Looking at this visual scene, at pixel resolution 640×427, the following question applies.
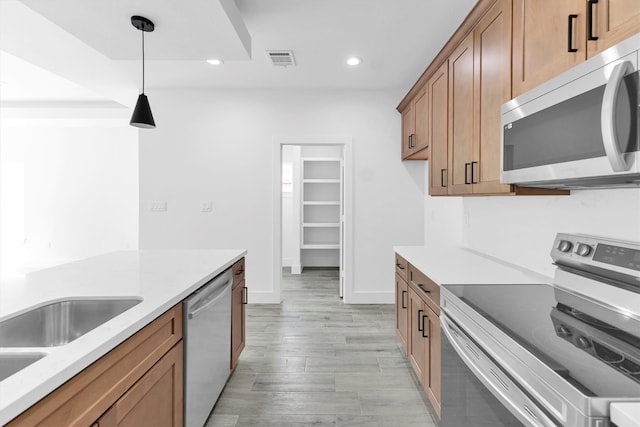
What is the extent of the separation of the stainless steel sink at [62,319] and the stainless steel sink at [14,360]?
0.32 m

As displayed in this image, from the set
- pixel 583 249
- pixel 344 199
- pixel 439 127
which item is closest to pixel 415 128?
pixel 439 127

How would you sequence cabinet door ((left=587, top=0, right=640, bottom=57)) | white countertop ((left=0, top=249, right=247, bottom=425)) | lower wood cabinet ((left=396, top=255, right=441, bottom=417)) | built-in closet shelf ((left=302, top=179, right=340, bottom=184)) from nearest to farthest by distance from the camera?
white countertop ((left=0, top=249, right=247, bottom=425)) < cabinet door ((left=587, top=0, right=640, bottom=57)) < lower wood cabinet ((left=396, top=255, right=441, bottom=417)) < built-in closet shelf ((left=302, top=179, right=340, bottom=184))

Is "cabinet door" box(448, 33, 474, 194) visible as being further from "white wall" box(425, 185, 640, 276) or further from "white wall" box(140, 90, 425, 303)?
"white wall" box(140, 90, 425, 303)

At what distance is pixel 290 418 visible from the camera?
2.10 meters

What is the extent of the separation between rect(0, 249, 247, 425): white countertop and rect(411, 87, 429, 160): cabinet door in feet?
6.44

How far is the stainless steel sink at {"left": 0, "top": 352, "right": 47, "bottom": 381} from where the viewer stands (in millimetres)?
982

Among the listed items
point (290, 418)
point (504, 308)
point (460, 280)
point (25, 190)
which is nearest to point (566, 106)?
point (504, 308)

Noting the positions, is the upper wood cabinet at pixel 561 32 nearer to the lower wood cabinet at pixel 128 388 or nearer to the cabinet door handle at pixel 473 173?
the cabinet door handle at pixel 473 173

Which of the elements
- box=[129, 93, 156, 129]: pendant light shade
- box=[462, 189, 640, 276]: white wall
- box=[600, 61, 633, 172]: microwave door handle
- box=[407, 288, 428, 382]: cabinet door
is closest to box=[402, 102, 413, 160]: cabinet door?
box=[462, 189, 640, 276]: white wall

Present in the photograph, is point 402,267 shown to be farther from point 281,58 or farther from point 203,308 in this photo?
point 281,58

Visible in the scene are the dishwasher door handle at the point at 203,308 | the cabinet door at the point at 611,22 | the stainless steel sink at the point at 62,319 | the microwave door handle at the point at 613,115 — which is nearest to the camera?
the microwave door handle at the point at 613,115

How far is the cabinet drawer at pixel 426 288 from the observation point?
6.23 ft

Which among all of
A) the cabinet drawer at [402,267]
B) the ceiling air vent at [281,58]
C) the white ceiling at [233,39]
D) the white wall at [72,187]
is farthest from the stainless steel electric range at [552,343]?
the white wall at [72,187]

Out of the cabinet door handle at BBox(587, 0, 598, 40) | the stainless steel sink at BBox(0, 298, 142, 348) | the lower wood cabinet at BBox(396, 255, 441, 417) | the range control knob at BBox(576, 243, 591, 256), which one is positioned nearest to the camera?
the cabinet door handle at BBox(587, 0, 598, 40)
